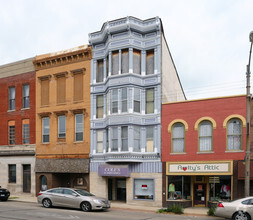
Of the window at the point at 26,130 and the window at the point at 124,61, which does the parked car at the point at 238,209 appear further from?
the window at the point at 26,130

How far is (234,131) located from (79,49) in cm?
1425

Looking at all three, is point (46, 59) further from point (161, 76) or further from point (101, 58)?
point (161, 76)

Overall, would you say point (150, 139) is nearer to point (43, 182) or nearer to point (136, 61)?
point (136, 61)

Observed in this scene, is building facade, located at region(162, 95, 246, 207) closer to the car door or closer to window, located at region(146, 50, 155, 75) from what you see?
window, located at region(146, 50, 155, 75)

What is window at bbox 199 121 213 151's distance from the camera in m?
22.9

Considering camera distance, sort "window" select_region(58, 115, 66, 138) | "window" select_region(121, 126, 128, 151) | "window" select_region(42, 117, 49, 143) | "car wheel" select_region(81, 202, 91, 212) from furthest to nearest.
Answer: "window" select_region(42, 117, 49, 143) < "window" select_region(58, 115, 66, 138) < "window" select_region(121, 126, 128, 151) < "car wheel" select_region(81, 202, 91, 212)

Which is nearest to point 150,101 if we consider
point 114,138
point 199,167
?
point 114,138

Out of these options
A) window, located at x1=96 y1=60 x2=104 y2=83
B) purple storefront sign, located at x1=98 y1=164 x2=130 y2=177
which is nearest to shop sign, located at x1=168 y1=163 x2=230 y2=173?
purple storefront sign, located at x1=98 y1=164 x2=130 y2=177

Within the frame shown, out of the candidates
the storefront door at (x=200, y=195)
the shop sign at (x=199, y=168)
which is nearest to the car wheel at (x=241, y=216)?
the shop sign at (x=199, y=168)

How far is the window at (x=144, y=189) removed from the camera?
2406 cm

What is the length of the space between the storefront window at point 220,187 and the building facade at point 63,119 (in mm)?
9880

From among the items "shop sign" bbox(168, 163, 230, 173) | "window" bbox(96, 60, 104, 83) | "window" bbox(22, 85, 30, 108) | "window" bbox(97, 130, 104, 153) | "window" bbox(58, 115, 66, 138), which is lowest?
"shop sign" bbox(168, 163, 230, 173)

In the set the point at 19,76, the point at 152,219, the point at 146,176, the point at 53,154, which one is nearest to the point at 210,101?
the point at 146,176

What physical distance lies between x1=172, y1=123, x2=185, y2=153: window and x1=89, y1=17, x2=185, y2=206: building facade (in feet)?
3.58
